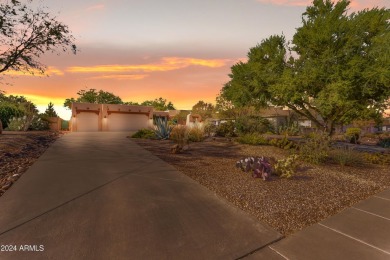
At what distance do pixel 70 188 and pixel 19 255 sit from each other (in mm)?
2293

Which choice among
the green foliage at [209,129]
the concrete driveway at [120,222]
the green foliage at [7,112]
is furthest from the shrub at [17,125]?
the concrete driveway at [120,222]

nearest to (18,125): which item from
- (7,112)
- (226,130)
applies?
(7,112)

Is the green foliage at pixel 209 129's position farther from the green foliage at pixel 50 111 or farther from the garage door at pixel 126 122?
the green foliage at pixel 50 111

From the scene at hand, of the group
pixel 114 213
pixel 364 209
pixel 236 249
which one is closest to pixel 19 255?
pixel 114 213

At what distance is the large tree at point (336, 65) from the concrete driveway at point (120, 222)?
9871 millimetres

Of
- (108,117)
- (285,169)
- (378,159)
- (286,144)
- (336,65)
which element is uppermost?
(336,65)

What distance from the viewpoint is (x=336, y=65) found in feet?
40.1

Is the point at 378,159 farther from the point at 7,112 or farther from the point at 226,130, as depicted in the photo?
the point at 7,112

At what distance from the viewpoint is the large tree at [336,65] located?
1152cm

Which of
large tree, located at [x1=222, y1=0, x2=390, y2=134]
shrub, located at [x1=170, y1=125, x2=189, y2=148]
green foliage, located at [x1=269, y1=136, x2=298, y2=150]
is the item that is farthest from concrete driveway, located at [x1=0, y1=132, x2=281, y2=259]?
large tree, located at [x1=222, y1=0, x2=390, y2=134]

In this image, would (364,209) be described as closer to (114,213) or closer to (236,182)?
(236,182)

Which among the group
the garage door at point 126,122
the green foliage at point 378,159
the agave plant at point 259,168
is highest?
the garage door at point 126,122

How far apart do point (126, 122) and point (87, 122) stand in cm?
538

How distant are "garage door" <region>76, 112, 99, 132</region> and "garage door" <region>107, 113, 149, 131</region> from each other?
1.81 metres
